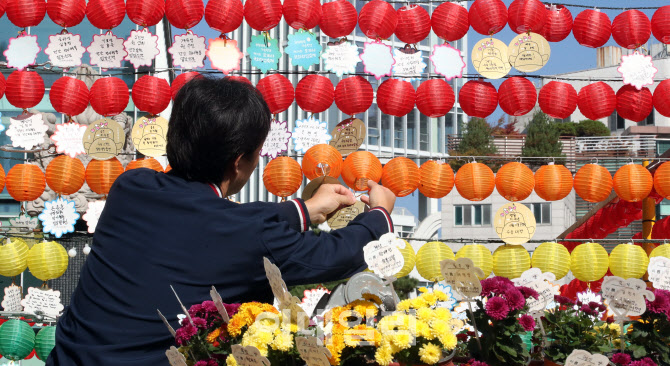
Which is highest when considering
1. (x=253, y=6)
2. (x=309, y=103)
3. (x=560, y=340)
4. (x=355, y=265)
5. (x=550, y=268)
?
(x=253, y=6)

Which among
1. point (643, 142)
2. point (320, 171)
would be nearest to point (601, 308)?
point (320, 171)

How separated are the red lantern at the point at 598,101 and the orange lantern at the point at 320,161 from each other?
1.86m

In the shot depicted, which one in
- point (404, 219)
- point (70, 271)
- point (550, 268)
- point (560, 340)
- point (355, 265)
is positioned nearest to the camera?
point (355, 265)

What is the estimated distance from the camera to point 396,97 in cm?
492

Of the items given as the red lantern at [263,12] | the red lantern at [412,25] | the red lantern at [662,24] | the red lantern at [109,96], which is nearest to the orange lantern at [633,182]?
the red lantern at [662,24]

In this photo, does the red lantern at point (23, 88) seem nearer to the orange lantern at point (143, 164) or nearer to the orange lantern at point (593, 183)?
the orange lantern at point (143, 164)

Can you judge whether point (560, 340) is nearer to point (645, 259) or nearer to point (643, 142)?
point (645, 259)

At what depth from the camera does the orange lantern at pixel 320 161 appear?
4.63 m

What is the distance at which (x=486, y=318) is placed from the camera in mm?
2074

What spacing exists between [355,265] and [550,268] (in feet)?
12.6

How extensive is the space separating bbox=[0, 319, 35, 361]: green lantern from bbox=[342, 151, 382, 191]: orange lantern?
2544 mm

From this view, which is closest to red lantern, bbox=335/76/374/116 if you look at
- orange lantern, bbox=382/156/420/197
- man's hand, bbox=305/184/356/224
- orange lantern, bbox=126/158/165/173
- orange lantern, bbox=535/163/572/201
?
orange lantern, bbox=382/156/420/197

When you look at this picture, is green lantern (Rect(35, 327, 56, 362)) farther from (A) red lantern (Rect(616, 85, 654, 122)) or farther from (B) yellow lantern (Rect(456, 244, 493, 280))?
(A) red lantern (Rect(616, 85, 654, 122))

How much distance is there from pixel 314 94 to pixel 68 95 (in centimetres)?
167
